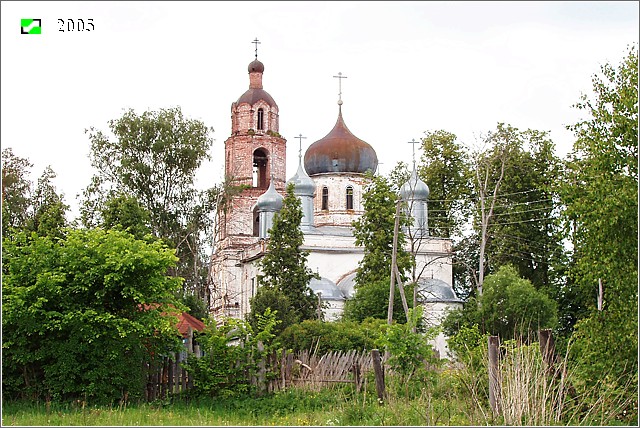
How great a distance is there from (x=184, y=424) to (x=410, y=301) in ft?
75.2

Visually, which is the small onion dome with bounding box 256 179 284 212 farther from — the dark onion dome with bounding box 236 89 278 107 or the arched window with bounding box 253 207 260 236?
the dark onion dome with bounding box 236 89 278 107

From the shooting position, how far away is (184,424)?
1498 cm

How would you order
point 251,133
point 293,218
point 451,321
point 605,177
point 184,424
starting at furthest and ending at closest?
point 251,133 → point 293,218 → point 451,321 → point 184,424 → point 605,177

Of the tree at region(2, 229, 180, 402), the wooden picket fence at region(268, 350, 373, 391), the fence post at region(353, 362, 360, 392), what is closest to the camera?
the tree at region(2, 229, 180, 402)

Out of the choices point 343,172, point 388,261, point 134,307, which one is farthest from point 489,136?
point 134,307

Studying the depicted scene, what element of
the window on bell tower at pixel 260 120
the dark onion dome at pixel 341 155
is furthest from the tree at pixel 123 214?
the dark onion dome at pixel 341 155

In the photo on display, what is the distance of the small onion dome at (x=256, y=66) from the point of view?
53.6m

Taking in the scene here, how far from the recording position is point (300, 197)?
50250mm

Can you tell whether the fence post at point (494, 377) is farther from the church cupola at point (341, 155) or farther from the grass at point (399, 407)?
the church cupola at point (341, 155)

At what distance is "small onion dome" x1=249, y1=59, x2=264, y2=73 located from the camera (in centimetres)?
5362

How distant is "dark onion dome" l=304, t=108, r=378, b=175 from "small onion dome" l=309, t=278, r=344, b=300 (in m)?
10.8

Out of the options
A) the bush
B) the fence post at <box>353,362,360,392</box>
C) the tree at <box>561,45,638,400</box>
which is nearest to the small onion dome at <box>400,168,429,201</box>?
the bush

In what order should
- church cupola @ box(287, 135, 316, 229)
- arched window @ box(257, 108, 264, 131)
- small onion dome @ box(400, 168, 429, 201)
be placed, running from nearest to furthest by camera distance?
small onion dome @ box(400, 168, 429, 201) < church cupola @ box(287, 135, 316, 229) < arched window @ box(257, 108, 264, 131)

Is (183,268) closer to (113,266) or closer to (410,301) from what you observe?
(410,301)
